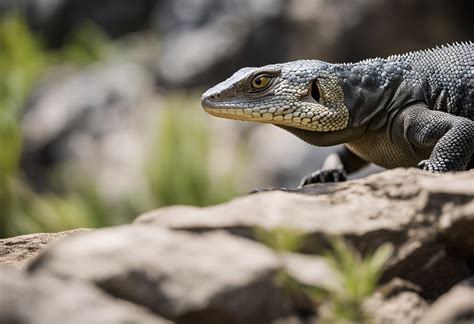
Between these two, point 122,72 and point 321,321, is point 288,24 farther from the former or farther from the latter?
point 321,321

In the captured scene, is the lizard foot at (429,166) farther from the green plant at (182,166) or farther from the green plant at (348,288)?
the green plant at (182,166)

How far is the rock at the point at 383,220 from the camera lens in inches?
172

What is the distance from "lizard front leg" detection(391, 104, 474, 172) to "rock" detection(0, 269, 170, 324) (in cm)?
319

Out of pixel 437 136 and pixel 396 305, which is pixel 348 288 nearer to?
pixel 396 305

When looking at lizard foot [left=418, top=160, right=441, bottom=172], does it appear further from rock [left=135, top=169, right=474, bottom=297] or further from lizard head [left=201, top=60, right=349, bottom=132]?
rock [left=135, top=169, right=474, bottom=297]

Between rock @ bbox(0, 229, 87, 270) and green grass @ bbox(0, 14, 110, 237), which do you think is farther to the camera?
green grass @ bbox(0, 14, 110, 237)

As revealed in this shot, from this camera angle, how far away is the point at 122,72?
75.6 ft

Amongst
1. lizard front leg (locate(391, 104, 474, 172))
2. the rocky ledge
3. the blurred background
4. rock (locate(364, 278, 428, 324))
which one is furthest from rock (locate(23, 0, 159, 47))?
rock (locate(364, 278, 428, 324))

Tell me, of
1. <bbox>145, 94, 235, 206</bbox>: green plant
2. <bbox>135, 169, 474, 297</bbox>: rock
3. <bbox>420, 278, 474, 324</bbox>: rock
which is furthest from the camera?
<bbox>145, 94, 235, 206</bbox>: green plant

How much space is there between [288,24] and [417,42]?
3.59 m

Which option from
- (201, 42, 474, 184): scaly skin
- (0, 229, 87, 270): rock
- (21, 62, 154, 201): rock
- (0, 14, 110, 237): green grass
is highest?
(21, 62, 154, 201): rock

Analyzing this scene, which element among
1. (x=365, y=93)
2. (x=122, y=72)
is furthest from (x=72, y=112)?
(x=365, y=93)

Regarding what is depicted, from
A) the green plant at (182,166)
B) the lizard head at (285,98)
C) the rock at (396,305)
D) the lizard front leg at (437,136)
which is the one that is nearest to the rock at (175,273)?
the rock at (396,305)

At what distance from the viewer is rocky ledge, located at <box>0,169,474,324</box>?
3736 mm
